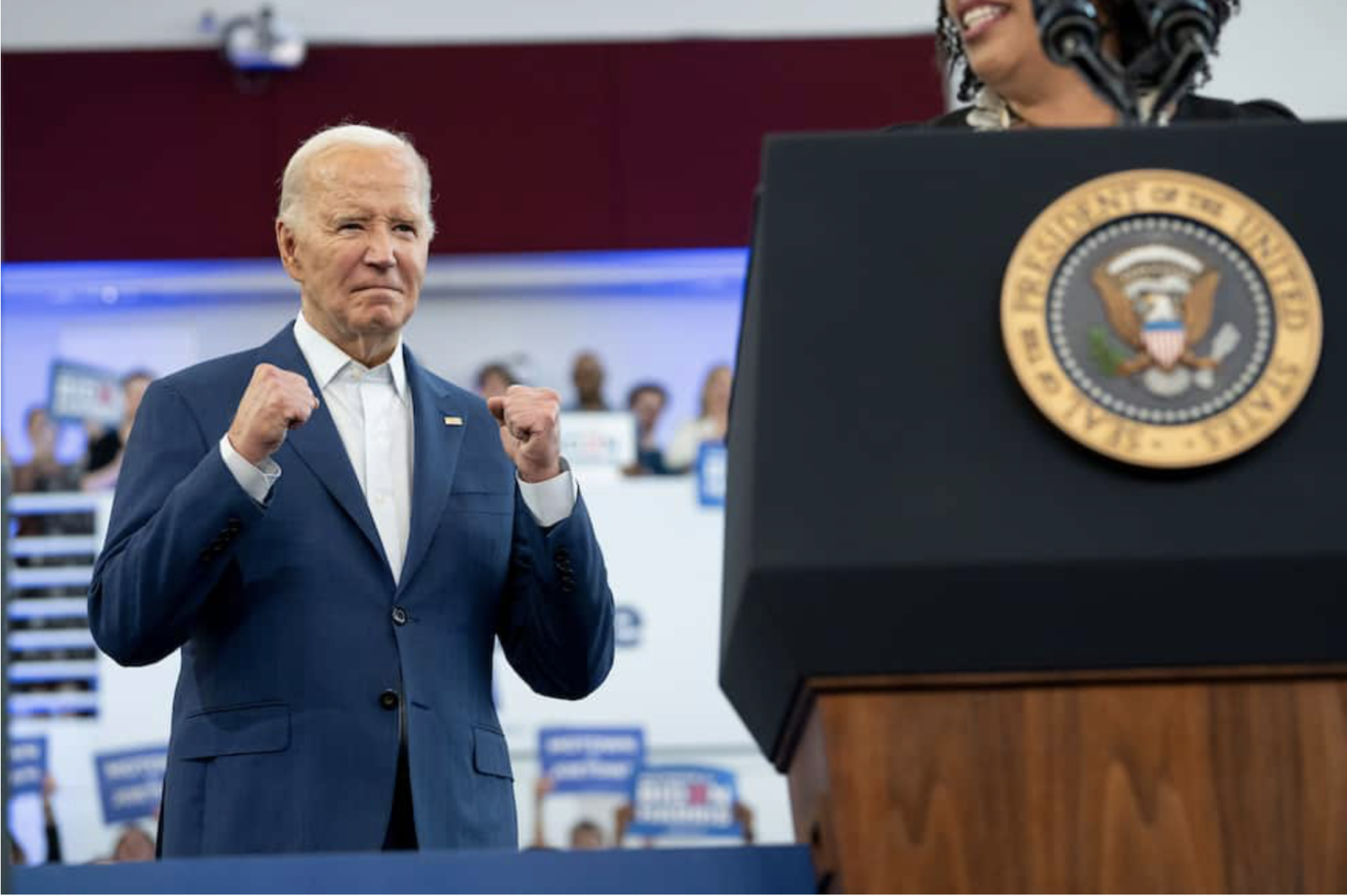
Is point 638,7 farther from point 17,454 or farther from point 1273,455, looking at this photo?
point 1273,455

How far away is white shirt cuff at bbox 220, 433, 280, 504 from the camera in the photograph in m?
1.62

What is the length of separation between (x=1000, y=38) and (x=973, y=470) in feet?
2.31

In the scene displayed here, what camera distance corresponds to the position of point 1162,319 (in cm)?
105

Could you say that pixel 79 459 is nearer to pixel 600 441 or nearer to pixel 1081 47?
pixel 600 441

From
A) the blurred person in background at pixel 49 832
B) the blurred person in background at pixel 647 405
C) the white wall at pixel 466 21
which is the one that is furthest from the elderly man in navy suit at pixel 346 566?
the white wall at pixel 466 21

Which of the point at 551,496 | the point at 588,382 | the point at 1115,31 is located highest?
the point at 588,382

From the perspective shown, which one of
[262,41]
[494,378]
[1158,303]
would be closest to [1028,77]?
[1158,303]

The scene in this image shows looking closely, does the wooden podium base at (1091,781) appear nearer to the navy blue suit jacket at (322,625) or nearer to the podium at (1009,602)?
the podium at (1009,602)

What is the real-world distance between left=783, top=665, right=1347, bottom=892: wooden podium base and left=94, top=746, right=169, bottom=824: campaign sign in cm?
571

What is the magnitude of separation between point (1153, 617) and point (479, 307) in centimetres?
869

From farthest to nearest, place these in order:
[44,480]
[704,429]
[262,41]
Answer: [262,41], [704,429], [44,480]

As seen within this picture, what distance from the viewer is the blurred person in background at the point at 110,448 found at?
7.73 metres

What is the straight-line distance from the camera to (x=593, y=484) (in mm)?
7344

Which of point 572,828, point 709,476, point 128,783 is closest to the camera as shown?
point 128,783
